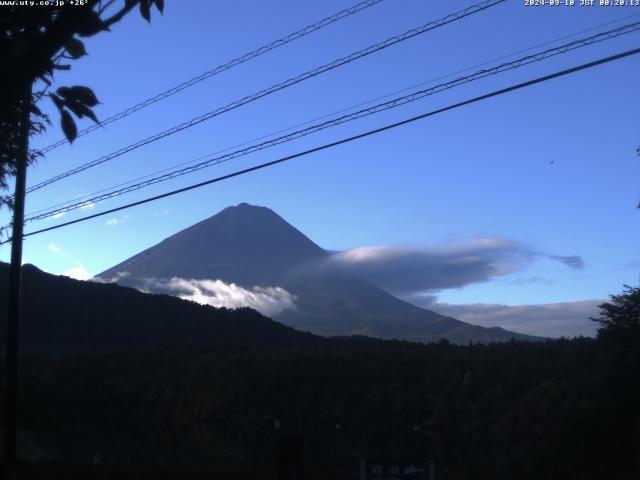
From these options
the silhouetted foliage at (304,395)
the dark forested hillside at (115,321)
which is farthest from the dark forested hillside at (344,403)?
the dark forested hillside at (115,321)

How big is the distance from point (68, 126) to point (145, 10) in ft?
3.16

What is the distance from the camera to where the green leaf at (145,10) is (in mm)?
5699

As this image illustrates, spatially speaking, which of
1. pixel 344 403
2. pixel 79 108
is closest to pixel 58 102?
pixel 79 108

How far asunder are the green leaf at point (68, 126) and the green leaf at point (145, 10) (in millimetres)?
872

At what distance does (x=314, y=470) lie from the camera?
22078 millimetres

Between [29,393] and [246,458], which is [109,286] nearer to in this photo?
[246,458]

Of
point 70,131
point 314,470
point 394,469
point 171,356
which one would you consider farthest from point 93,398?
point 70,131

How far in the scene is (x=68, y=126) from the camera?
5883mm

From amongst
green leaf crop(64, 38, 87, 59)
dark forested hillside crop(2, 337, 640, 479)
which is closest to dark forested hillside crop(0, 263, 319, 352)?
dark forested hillside crop(2, 337, 640, 479)

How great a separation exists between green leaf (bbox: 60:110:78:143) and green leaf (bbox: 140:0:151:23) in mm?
872

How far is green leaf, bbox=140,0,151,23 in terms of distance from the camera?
5699 millimetres

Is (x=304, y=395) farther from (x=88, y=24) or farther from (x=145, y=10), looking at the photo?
(x=88, y=24)

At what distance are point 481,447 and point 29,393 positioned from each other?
26946mm

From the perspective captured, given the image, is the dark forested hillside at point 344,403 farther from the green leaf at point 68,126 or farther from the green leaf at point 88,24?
the green leaf at point 88,24
